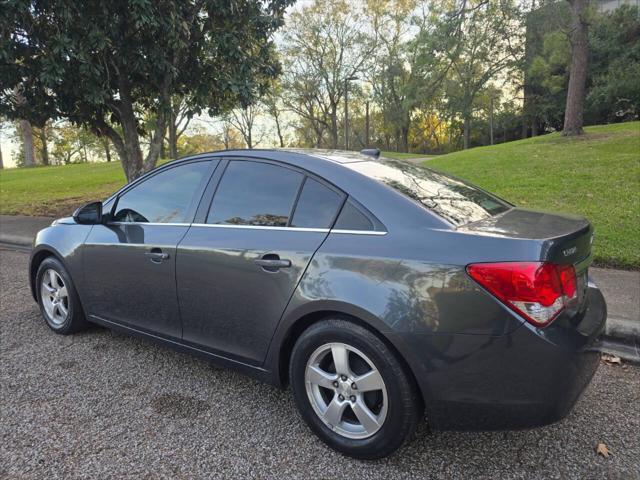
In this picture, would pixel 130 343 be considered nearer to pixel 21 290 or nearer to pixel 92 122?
pixel 21 290

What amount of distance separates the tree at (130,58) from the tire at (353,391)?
6.26 m

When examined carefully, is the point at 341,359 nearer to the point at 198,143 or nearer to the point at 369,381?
the point at 369,381

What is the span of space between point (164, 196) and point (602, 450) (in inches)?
119

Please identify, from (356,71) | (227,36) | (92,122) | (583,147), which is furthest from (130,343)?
(356,71)

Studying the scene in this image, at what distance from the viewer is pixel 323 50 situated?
37.8 meters

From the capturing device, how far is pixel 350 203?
91.4 inches

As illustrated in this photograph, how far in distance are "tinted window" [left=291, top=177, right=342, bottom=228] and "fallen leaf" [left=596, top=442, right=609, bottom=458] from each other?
180 centimetres

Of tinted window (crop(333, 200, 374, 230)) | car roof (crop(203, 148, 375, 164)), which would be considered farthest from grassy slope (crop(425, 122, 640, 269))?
tinted window (crop(333, 200, 374, 230))

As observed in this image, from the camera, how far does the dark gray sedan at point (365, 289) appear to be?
74.3 inches

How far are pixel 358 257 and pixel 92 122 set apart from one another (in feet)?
29.8

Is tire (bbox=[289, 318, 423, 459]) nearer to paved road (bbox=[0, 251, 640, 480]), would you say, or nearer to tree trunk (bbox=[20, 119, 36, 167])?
paved road (bbox=[0, 251, 640, 480])

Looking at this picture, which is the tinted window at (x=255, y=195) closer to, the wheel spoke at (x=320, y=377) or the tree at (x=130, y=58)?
the wheel spoke at (x=320, y=377)

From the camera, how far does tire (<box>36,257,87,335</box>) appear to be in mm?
3708

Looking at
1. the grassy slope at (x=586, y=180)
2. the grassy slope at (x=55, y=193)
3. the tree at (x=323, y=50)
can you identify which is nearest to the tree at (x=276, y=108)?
the tree at (x=323, y=50)
